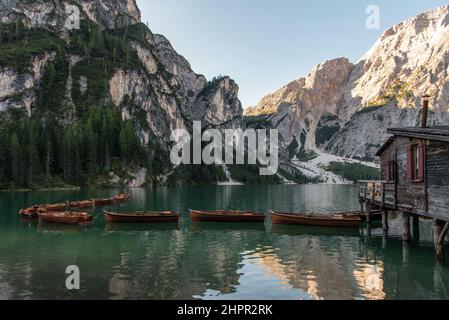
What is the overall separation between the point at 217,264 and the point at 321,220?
76.3 ft

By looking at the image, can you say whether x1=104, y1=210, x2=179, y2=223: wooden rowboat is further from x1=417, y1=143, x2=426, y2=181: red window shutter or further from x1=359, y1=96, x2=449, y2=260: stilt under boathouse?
x1=417, y1=143, x2=426, y2=181: red window shutter

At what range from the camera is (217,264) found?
1126 inches

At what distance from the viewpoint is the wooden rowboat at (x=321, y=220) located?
156 feet

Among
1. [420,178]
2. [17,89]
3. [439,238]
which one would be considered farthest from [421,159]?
[17,89]

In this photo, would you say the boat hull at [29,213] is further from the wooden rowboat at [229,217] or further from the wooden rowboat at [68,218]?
the wooden rowboat at [229,217]

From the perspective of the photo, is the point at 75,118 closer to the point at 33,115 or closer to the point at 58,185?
the point at 33,115

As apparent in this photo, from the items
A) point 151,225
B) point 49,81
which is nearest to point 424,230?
point 151,225

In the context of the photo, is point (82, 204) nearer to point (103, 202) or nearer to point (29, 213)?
point (103, 202)

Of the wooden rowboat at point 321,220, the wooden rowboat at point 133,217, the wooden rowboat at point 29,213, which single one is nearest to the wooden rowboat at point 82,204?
the wooden rowboat at point 29,213

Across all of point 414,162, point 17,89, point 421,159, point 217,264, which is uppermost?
point 17,89

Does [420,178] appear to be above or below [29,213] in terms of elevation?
above

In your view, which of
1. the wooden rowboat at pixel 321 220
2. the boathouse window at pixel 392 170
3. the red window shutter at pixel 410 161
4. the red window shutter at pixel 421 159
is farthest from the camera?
the wooden rowboat at pixel 321 220

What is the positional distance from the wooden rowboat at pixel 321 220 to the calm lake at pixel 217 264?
148cm

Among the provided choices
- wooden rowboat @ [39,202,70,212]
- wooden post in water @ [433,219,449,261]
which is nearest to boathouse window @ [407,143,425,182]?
wooden post in water @ [433,219,449,261]
